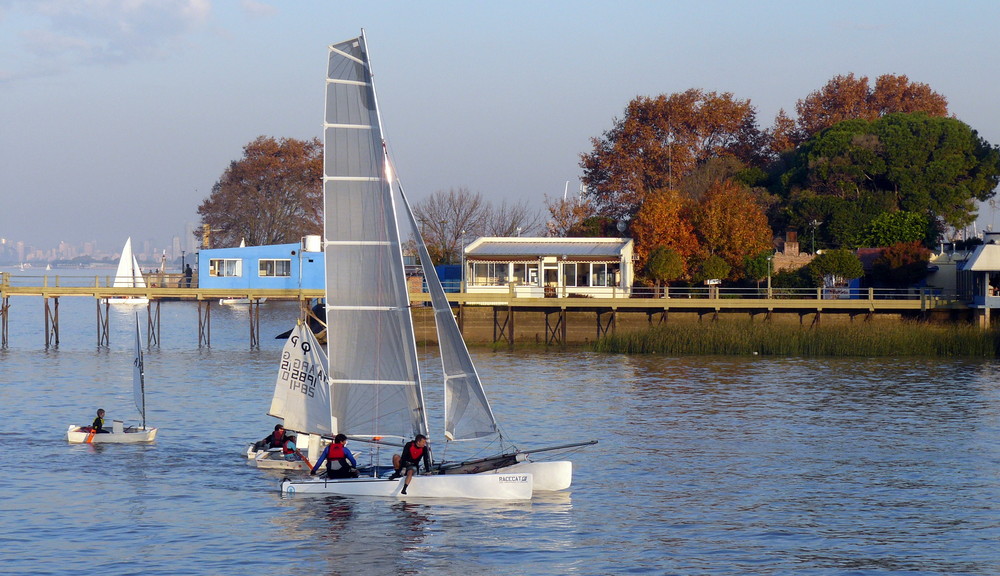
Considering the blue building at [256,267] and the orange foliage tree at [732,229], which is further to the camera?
the orange foliage tree at [732,229]

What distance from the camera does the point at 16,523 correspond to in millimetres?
23891

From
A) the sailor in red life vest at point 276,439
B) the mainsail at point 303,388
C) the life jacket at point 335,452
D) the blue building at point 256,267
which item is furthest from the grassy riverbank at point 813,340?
the life jacket at point 335,452

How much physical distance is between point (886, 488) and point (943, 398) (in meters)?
16.9

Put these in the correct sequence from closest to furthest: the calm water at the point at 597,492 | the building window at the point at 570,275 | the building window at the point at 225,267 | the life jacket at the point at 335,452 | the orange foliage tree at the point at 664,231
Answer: the calm water at the point at 597,492 → the life jacket at the point at 335,452 → the building window at the point at 225,267 → the building window at the point at 570,275 → the orange foliage tree at the point at 664,231

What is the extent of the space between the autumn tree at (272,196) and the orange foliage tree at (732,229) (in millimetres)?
58603

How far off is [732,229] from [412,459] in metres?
51.9

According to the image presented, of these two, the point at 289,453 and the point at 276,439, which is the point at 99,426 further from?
the point at 289,453

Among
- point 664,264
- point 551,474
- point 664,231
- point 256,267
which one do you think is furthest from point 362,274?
point 664,231

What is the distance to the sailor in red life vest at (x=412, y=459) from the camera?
24.5 meters

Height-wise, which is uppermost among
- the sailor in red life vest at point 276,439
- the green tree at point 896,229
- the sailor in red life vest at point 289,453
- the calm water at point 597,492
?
the green tree at point 896,229

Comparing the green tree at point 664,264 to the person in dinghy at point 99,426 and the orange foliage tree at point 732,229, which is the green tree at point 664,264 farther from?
the person in dinghy at point 99,426

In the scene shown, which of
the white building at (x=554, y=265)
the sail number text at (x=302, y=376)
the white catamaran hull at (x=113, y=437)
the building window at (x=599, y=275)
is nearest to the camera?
the sail number text at (x=302, y=376)

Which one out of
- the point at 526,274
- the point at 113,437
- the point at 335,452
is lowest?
the point at 113,437

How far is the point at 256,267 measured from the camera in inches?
2714
